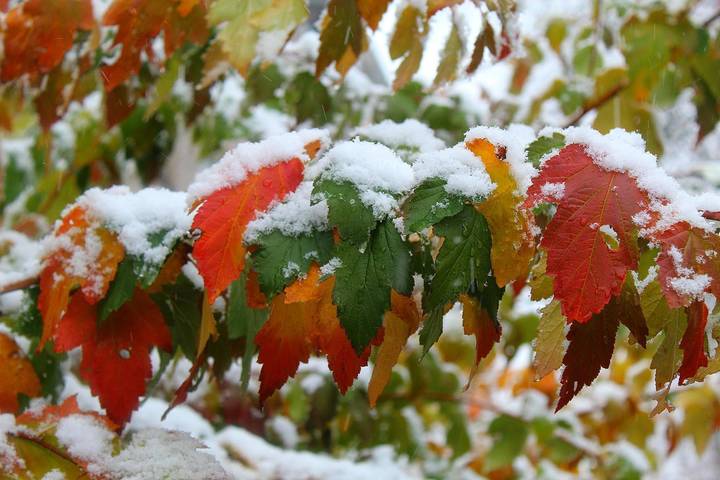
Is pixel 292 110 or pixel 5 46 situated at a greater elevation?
pixel 292 110

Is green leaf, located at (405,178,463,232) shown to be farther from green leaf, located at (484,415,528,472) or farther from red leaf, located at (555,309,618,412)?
green leaf, located at (484,415,528,472)

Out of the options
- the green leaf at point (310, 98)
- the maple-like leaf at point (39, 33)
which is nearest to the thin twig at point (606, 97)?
the green leaf at point (310, 98)

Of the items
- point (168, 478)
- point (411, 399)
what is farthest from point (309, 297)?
point (411, 399)

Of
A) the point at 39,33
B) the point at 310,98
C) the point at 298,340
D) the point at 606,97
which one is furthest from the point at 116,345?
the point at 606,97

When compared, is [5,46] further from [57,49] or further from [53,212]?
[53,212]

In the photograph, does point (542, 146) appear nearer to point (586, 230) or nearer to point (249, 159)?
point (586, 230)

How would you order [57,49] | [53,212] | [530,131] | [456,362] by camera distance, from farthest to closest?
[456,362] → [53,212] → [57,49] → [530,131]
